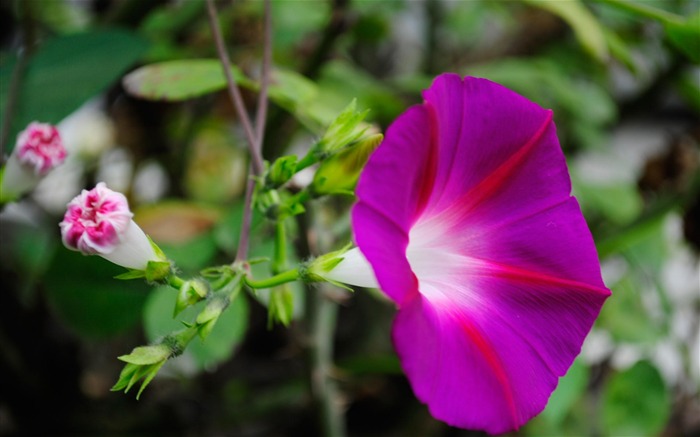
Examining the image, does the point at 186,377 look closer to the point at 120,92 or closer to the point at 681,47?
the point at 120,92

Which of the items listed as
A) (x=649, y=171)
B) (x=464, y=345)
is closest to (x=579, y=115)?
(x=649, y=171)

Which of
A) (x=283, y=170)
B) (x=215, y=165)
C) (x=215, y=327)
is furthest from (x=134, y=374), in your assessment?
(x=215, y=165)

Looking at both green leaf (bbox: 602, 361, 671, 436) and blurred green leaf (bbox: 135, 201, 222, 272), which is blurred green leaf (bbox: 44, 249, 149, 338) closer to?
blurred green leaf (bbox: 135, 201, 222, 272)

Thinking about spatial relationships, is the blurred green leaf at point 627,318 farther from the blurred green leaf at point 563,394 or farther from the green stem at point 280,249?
the green stem at point 280,249

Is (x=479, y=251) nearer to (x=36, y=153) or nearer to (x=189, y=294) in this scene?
(x=189, y=294)

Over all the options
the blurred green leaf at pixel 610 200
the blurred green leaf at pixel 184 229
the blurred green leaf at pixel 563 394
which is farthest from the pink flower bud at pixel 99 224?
the blurred green leaf at pixel 610 200
